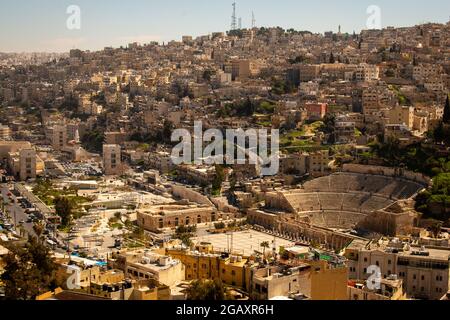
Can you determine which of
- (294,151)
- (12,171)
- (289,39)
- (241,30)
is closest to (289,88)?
(294,151)

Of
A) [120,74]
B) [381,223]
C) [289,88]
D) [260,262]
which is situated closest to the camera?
[260,262]

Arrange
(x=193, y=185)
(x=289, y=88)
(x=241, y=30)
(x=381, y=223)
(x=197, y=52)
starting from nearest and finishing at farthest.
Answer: (x=381, y=223) < (x=193, y=185) < (x=289, y=88) < (x=197, y=52) < (x=241, y=30)

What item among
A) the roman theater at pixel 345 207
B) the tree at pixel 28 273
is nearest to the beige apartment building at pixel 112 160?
the roman theater at pixel 345 207

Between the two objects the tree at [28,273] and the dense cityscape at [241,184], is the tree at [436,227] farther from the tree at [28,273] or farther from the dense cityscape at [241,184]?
the tree at [28,273]

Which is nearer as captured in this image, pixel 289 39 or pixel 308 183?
pixel 308 183

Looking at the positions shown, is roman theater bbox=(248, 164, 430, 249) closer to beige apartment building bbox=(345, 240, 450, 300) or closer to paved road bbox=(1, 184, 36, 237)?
beige apartment building bbox=(345, 240, 450, 300)

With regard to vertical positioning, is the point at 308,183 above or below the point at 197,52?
below

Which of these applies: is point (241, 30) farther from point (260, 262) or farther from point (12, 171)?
point (260, 262)
